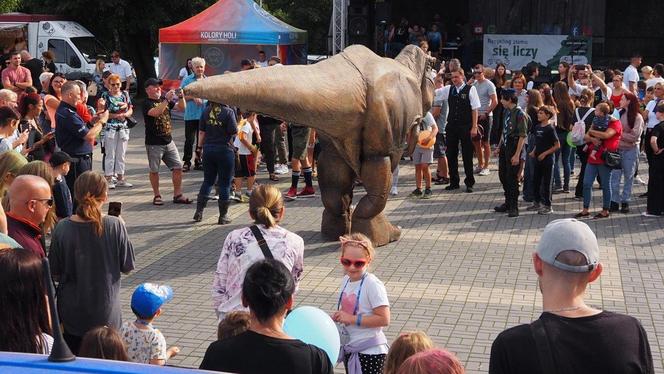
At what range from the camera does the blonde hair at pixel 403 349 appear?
4.61 metres

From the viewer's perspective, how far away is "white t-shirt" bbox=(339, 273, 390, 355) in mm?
5777

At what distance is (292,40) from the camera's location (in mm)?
24875

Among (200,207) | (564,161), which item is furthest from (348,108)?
(564,161)

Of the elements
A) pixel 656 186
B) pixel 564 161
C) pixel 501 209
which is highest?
pixel 564 161

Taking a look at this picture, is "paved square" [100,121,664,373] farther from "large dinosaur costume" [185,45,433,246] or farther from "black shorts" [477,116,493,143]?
"black shorts" [477,116,493,143]

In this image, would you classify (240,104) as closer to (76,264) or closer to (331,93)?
(331,93)

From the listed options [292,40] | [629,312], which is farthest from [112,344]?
[292,40]

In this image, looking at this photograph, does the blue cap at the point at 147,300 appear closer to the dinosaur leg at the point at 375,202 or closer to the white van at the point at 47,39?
the dinosaur leg at the point at 375,202

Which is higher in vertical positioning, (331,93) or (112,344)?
(331,93)

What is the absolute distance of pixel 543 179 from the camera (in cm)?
1302

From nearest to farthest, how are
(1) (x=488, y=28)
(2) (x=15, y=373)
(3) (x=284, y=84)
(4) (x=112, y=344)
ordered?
(2) (x=15, y=373)
(4) (x=112, y=344)
(3) (x=284, y=84)
(1) (x=488, y=28)

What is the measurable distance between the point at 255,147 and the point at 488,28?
18370 mm

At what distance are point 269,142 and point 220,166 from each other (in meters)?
3.48

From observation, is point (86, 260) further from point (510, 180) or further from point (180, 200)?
point (510, 180)
